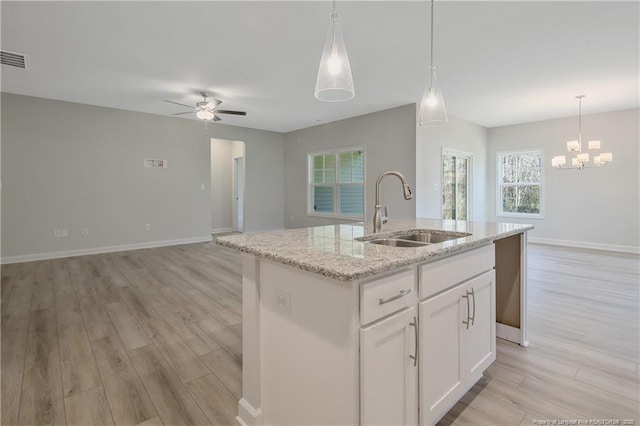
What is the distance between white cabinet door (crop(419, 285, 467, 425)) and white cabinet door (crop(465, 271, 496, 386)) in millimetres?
86

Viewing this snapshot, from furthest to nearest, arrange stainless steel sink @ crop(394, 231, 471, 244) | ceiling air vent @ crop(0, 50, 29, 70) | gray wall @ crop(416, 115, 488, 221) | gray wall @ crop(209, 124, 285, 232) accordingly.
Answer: gray wall @ crop(209, 124, 285, 232) < gray wall @ crop(416, 115, 488, 221) < ceiling air vent @ crop(0, 50, 29, 70) < stainless steel sink @ crop(394, 231, 471, 244)

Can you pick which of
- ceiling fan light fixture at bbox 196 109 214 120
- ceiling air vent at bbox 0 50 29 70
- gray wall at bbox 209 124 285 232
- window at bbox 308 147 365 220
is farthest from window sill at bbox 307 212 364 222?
ceiling air vent at bbox 0 50 29 70

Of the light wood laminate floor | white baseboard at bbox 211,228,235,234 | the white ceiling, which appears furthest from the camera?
white baseboard at bbox 211,228,235,234

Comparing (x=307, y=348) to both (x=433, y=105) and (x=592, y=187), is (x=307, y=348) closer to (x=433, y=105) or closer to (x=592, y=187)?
(x=433, y=105)

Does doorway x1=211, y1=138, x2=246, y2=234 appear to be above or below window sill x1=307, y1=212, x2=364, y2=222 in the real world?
above

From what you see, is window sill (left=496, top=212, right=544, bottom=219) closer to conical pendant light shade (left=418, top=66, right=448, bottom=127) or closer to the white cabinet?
conical pendant light shade (left=418, top=66, right=448, bottom=127)

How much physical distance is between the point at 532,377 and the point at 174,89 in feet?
17.2

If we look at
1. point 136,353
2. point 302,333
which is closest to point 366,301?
point 302,333

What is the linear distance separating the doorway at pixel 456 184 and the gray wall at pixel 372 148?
1068 mm

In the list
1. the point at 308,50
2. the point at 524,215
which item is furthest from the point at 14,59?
the point at 524,215

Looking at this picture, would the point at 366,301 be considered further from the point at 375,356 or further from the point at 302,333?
the point at 302,333

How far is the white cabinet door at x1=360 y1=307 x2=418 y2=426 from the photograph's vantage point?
111 cm

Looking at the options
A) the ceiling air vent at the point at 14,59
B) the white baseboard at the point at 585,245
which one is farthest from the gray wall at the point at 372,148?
the ceiling air vent at the point at 14,59

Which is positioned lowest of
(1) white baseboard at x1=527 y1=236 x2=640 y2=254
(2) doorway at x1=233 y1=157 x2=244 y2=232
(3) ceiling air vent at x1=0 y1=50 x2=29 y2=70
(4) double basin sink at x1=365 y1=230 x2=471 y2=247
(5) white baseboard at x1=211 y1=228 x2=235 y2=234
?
(1) white baseboard at x1=527 y1=236 x2=640 y2=254
